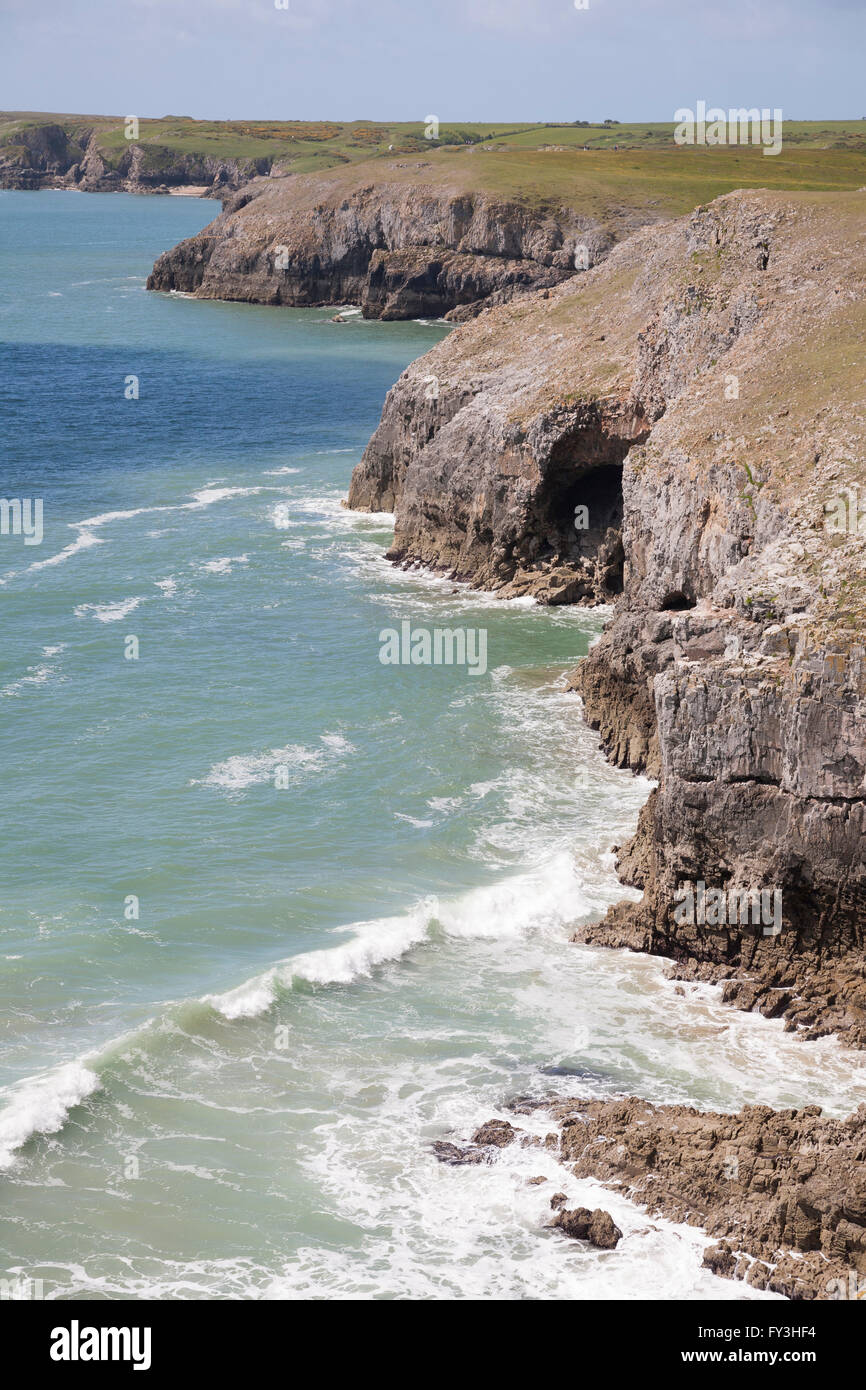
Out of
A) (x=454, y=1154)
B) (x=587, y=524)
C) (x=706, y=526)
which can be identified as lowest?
(x=454, y=1154)

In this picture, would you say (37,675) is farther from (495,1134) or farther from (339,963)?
(495,1134)

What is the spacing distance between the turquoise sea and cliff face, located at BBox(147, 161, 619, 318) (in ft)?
298

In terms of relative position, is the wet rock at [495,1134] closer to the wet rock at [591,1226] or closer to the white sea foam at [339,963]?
the wet rock at [591,1226]

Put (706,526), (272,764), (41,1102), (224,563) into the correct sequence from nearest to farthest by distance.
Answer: (41,1102), (706,526), (272,764), (224,563)

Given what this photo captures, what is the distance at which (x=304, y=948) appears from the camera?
32.0 meters

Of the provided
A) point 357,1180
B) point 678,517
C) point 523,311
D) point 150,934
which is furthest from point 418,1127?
point 523,311

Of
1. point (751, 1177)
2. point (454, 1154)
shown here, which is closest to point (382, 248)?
point (454, 1154)

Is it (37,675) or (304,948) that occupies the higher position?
(37,675)

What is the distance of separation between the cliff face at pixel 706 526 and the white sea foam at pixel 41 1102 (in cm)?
1169

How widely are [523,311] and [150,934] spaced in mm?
44901

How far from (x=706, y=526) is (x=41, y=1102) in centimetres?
2324

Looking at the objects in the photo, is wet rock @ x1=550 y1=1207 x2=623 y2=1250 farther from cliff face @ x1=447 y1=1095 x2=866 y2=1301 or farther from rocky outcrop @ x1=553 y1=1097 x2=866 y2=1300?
rocky outcrop @ x1=553 y1=1097 x2=866 y2=1300

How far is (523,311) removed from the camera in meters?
69.3

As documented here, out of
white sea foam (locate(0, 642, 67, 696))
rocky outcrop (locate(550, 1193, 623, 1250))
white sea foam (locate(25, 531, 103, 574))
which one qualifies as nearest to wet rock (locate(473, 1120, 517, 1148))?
rocky outcrop (locate(550, 1193, 623, 1250))
